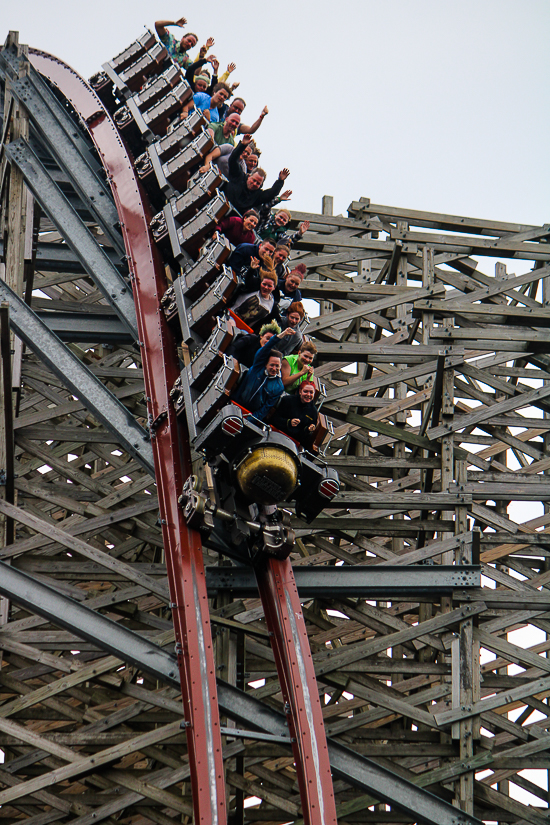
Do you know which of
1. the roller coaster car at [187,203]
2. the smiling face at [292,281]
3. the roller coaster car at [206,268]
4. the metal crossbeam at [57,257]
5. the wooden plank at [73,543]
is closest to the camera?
the wooden plank at [73,543]

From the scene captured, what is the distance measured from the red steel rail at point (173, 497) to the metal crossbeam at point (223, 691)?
13.1 inches

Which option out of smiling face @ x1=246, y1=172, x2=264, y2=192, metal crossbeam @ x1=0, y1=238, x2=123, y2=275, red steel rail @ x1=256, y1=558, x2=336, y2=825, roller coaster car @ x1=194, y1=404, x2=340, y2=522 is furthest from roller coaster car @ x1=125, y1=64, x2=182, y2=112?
red steel rail @ x1=256, y1=558, x2=336, y2=825

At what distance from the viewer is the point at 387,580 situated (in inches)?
401

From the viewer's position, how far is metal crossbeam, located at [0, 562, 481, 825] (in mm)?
8875

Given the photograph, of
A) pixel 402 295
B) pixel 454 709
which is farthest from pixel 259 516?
pixel 402 295

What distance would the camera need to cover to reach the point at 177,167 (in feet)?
43.1

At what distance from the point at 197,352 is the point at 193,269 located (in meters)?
1.21

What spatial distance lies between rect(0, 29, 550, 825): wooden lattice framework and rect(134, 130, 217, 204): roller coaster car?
4.60ft

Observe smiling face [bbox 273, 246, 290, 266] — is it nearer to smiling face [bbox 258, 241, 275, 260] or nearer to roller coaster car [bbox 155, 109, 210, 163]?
smiling face [bbox 258, 241, 275, 260]

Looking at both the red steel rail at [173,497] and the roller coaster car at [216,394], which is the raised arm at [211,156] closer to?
the red steel rail at [173,497]

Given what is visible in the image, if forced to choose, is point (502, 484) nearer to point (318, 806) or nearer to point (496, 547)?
point (496, 547)

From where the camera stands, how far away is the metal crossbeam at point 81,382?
10039mm

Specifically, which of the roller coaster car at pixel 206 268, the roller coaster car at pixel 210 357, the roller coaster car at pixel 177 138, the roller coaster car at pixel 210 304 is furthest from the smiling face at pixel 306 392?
the roller coaster car at pixel 177 138

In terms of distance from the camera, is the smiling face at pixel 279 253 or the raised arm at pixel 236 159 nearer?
the smiling face at pixel 279 253
